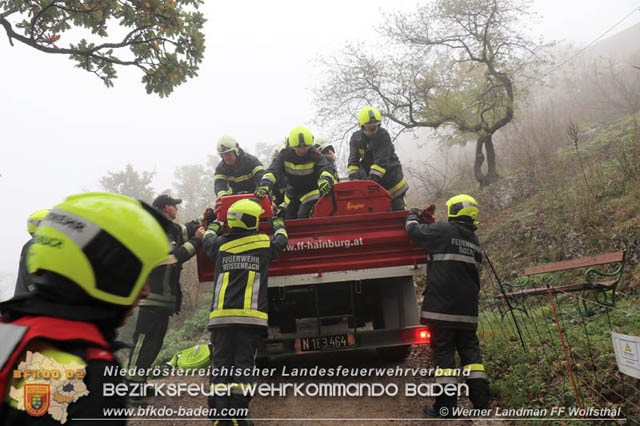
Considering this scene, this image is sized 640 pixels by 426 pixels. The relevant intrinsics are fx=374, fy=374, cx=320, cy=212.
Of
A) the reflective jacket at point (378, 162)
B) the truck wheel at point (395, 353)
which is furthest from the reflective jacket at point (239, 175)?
the truck wheel at point (395, 353)

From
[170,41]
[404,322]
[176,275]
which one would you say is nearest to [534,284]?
[404,322]

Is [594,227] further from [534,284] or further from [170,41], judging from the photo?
[170,41]

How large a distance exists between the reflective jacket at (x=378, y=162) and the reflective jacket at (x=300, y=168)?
2.29ft

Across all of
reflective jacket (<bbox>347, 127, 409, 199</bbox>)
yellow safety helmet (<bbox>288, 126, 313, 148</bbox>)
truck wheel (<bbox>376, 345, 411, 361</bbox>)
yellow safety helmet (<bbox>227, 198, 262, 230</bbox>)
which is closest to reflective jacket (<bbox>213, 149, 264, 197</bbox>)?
yellow safety helmet (<bbox>288, 126, 313, 148</bbox>)

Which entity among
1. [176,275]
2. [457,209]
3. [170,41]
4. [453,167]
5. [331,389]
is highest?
[453,167]

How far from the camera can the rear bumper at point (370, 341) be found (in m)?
3.79

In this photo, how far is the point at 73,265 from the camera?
1.08m

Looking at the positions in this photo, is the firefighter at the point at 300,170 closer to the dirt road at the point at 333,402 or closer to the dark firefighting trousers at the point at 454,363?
the dirt road at the point at 333,402

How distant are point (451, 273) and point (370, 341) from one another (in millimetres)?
1106

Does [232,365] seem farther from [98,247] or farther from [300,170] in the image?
[300,170]

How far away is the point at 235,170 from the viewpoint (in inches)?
230

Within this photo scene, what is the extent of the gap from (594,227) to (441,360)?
490 cm

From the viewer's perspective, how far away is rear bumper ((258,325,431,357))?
3.79 metres

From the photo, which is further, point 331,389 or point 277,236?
point 331,389
